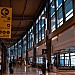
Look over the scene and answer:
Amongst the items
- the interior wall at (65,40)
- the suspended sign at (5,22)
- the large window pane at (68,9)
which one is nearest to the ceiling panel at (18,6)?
the interior wall at (65,40)

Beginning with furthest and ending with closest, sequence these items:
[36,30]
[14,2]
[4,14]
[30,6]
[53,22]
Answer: [36,30], [30,6], [14,2], [53,22], [4,14]

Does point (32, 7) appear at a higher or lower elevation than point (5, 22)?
higher

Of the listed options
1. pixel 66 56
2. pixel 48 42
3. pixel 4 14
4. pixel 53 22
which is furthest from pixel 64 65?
A: pixel 4 14

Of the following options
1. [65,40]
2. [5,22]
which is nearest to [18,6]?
[65,40]

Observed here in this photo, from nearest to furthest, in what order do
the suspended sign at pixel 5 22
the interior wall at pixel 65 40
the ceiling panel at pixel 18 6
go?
the suspended sign at pixel 5 22 → the interior wall at pixel 65 40 → the ceiling panel at pixel 18 6

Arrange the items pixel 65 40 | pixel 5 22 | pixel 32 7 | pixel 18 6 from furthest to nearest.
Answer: pixel 32 7, pixel 18 6, pixel 65 40, pixel 5 22

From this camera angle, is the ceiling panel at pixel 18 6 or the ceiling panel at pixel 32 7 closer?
the ceiling panel at pixel 18 6

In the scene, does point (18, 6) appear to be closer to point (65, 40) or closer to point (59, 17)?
point (59, 17)

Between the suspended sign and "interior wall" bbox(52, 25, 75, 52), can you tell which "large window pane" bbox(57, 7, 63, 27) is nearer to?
"interior wall" bbox(52, 25, 75, 52)

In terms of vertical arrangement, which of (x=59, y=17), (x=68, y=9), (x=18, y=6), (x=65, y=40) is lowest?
(x=65, y=40)

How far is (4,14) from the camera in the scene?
43.9 ft

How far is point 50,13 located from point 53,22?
2.11m

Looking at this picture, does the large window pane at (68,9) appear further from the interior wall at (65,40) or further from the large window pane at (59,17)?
the large window pane at (59,17)

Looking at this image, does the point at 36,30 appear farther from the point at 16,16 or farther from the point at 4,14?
the point at 4,14
